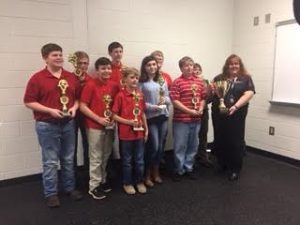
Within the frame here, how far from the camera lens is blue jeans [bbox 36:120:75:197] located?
2.77m

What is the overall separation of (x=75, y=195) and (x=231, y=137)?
1.79m

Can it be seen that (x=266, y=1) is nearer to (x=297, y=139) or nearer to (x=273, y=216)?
(x=297, y=139)

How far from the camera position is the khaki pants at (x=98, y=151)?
3.00 metres

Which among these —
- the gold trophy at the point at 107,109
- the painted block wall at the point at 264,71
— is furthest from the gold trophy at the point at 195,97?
the painted block wall at the point at 264,71

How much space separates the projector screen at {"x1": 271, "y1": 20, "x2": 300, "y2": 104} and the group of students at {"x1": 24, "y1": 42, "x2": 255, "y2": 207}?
839mm

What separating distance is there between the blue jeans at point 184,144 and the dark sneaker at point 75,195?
1115 millimetres

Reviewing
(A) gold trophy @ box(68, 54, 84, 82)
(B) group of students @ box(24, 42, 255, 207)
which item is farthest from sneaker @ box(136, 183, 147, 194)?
(A) gold trophy @ box(68, 54, 84, 82)

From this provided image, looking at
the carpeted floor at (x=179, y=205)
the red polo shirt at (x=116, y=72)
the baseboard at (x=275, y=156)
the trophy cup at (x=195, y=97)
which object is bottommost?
the carpeted floor at (x=179, y=205)

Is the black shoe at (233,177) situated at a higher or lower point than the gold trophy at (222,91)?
lower

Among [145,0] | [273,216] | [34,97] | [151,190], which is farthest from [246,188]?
[145,0]

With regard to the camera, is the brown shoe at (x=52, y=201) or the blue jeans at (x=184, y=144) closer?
the brown shoe at (x=52, y=201)

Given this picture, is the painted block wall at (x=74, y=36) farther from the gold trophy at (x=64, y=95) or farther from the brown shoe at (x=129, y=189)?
the brown shoe at (x=129, y=189)

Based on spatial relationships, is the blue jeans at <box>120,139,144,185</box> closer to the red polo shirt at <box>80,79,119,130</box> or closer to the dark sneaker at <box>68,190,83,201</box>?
the red polo shirt at <box>80,79,119,130</box>

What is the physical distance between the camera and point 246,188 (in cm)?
325
